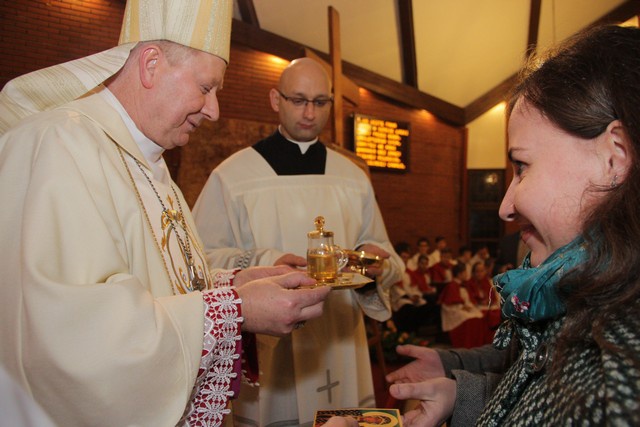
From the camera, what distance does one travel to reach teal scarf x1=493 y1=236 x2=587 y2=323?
3.71 feet

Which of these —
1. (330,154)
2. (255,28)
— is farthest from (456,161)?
(330,154)

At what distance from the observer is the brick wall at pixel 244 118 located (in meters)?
6.49

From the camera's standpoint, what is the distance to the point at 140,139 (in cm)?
184

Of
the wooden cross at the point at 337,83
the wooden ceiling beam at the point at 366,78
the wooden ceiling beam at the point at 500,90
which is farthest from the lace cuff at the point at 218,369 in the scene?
the wooden ceiling beam at the point at 500,90

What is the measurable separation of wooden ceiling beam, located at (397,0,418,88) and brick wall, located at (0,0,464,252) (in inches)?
26.5

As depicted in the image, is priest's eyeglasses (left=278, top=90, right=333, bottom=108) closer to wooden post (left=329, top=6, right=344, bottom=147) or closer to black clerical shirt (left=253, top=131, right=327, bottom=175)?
black clerical shirt (left=253, top=131, right=327, bottom=175)

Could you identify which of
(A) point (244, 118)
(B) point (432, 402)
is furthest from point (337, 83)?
(A) point (244, 118)

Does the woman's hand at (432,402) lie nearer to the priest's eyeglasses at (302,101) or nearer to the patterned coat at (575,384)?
the patterned coat at (575,384)

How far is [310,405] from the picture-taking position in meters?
2.95

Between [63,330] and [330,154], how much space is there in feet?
8.71

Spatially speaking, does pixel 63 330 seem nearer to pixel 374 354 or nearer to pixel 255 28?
pixel 374 354

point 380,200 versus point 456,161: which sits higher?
point 456,161

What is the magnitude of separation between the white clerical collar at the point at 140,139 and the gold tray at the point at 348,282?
0.75m

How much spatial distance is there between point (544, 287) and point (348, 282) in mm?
969
